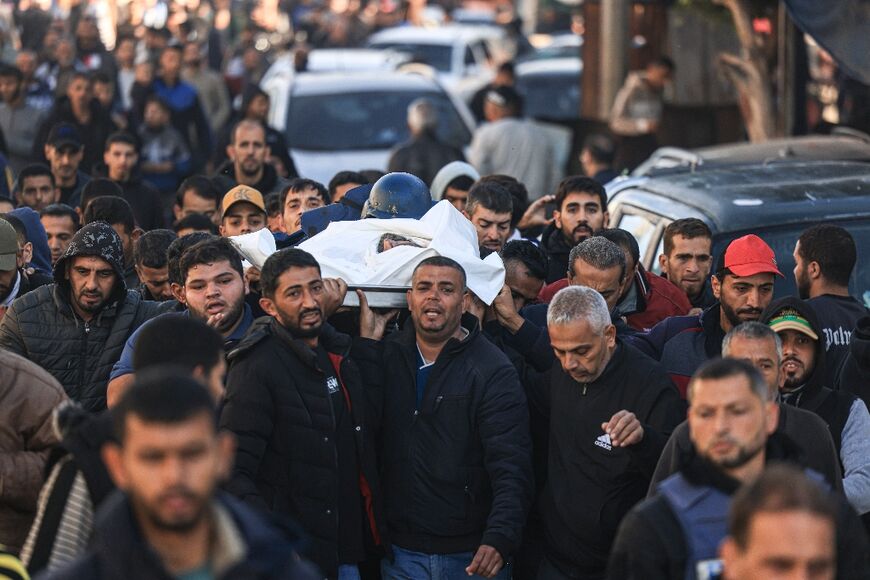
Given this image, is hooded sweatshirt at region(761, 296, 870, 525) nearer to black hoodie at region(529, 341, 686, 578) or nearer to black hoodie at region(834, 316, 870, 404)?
black hoodie at region(834, 316, 870, 404)

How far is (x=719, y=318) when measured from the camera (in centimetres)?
732

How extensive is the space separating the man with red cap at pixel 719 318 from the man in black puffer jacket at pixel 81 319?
7.29 feet

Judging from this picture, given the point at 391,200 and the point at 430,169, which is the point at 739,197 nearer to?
the point at 391,200

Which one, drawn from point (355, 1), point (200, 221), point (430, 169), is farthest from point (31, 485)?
point (355, 1)

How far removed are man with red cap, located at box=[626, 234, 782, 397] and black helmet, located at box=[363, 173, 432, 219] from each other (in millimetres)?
1260

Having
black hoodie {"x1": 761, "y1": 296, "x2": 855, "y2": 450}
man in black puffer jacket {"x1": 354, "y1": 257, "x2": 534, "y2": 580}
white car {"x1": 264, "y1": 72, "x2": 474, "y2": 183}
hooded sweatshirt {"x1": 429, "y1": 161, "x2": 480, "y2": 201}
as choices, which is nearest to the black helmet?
man in black puffer jacket {"x1": 354, "y1": 257, "x2": 534, "y2": 580}

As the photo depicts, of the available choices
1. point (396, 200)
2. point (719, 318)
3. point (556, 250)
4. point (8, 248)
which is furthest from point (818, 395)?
point (8, 248)

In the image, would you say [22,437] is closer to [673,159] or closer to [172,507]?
[172,507]

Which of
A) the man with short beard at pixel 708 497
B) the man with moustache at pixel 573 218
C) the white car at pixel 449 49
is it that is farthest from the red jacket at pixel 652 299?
the white car at pixel 449 49

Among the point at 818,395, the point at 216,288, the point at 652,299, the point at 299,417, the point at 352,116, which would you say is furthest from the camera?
the point at 352,116

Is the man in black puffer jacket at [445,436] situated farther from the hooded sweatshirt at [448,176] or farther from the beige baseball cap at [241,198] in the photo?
the hooded sweatshirt at [448,176]

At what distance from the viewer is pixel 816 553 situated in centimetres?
404

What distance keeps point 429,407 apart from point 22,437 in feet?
5.59

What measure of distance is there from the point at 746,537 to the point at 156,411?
4.61 ft
